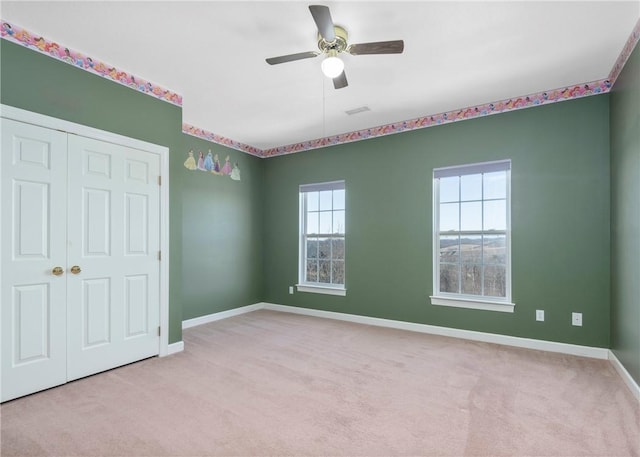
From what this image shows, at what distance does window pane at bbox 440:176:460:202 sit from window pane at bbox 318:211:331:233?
1756mm

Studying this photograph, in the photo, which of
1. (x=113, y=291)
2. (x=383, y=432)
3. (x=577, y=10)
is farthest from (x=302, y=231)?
(x=577, y=10)

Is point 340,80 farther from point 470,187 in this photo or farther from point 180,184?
point 470,187

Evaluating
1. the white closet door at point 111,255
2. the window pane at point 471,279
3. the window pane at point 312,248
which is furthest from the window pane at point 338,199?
the white closet door at point 111,255

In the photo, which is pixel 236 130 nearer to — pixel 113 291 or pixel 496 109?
pixel 113 291

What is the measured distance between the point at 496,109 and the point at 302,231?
126 inches

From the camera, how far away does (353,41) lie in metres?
2.54

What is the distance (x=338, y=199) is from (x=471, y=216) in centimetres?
194

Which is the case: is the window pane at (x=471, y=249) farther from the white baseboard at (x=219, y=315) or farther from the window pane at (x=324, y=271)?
the white baseboard at (x=219, y=315)

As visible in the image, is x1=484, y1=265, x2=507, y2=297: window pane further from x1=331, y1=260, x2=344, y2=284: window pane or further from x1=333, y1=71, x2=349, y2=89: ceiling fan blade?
x1=333, y1=71, x2=349, y2=89: ceiling fan blade

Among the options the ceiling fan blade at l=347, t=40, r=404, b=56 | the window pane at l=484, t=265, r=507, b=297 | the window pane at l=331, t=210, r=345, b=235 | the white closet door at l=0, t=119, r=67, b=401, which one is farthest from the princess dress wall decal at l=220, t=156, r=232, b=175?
the window pane at l=484, t=265, r=507, b=297

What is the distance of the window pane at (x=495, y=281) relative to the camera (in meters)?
3.76

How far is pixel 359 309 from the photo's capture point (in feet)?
15.5

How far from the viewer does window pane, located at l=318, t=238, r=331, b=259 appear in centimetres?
514

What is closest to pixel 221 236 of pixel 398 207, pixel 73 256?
pixel 73 256
